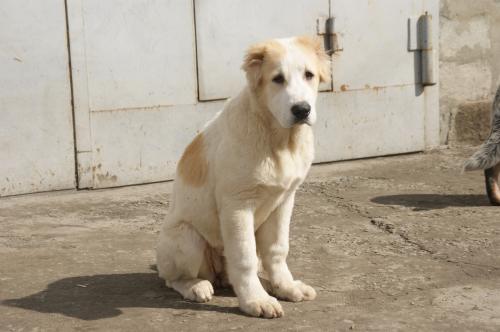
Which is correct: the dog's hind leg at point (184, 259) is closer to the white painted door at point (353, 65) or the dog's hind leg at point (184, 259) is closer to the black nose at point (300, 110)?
the black nose at point (300, 110)

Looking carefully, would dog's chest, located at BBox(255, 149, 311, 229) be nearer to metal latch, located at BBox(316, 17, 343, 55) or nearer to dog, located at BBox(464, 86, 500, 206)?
dog, located at BBox(464, 86, 500, 206)

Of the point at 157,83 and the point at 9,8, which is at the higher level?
the point at 9,8

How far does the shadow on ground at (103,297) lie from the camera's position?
4262 mm

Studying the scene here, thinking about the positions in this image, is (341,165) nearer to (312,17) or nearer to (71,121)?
(312,17)

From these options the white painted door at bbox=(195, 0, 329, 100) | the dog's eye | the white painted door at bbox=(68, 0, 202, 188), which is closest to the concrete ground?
the white painted door at bbox=(68, 0, 202, 188)

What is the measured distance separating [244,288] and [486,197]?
114 inches

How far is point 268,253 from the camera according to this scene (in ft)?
14.4

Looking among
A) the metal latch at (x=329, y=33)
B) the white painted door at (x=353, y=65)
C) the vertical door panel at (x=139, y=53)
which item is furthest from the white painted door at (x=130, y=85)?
Answer: the metal latch at (x=329, y=33)

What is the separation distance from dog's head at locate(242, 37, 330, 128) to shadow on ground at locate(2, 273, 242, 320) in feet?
3.36

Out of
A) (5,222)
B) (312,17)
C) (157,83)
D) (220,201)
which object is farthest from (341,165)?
(220,201)

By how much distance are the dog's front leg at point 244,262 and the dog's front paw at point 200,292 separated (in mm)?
218

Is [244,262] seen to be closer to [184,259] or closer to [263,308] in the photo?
[263,308]

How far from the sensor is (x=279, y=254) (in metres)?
4.38

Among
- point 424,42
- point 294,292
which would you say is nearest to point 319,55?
point 294,292
